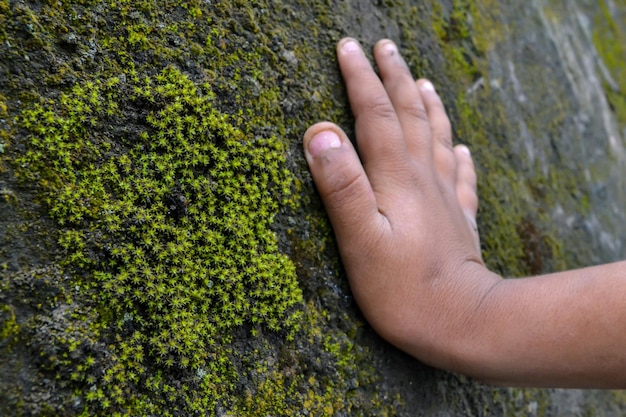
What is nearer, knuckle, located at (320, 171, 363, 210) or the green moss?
the green moss

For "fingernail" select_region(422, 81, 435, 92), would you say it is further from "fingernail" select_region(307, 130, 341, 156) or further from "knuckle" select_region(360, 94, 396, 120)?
"fingernail" select_region(307, 130, 341, 156)

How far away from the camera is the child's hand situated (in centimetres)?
136

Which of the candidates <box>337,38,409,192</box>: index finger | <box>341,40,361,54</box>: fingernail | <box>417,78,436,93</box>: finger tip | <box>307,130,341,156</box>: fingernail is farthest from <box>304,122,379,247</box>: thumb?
<box>417,78,436,93</box>: finger tip

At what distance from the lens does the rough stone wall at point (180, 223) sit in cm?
96

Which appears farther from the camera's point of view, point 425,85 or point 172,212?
point 425,85

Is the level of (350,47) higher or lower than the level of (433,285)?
higher

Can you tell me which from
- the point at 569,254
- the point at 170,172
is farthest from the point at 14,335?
the point at 569,254

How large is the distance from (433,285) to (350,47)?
0.73 meters

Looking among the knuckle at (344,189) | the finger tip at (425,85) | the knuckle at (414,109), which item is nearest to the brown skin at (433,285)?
the knuckle at (344,189)

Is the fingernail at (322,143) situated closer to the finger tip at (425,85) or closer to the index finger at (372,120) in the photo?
the index finger at (372,120)

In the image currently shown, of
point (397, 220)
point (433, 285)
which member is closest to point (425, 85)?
point (397, 220)

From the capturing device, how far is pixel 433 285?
4.62 ft

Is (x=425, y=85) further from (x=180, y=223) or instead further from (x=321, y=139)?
(x=180, y=223)

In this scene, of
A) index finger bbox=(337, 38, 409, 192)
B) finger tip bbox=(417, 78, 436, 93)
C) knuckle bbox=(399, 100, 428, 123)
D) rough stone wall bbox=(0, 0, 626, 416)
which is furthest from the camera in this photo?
finger tip bbox=(417, 78, 436, 93)
